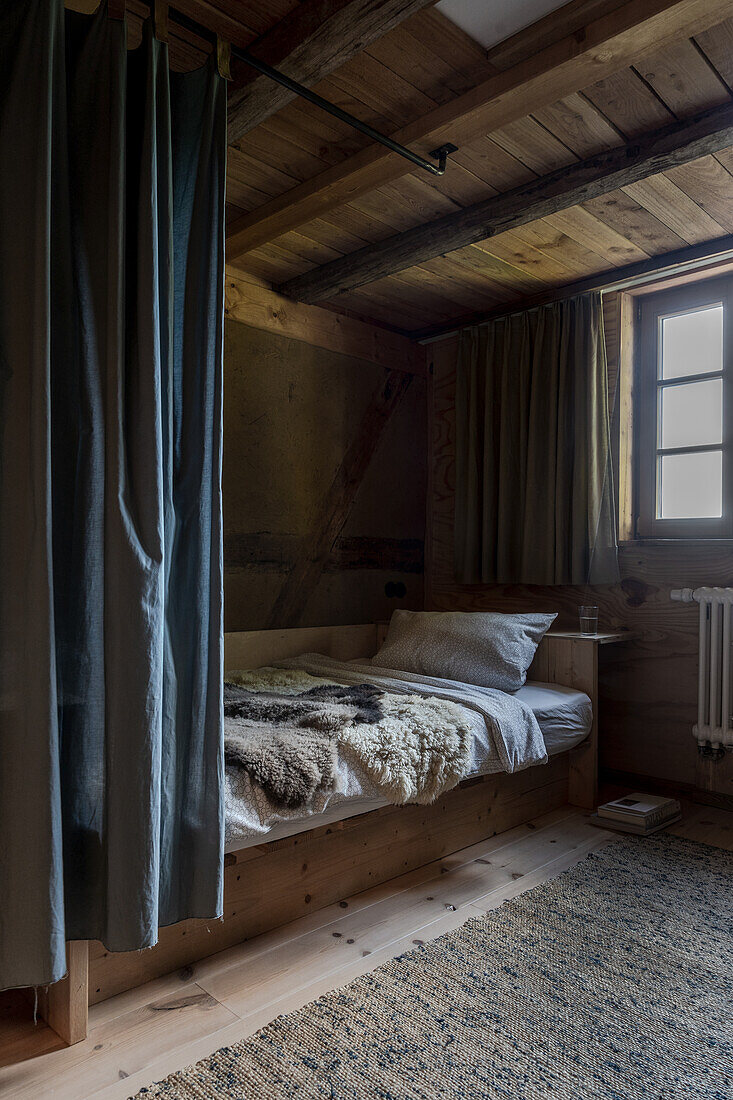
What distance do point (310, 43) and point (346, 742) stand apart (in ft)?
5.61

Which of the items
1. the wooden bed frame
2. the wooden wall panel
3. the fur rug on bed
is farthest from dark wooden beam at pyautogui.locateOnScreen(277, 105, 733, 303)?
the fur rug on bed

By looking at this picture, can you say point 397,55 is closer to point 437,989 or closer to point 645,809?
point 437,989

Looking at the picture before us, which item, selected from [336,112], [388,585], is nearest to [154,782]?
[336,112]

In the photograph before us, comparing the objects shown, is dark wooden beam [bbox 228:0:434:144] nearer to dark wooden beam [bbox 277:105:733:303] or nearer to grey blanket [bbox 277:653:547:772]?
dark wooden beam [bbox 277:105:733:303]

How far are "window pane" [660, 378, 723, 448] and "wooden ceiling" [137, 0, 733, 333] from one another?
587mm

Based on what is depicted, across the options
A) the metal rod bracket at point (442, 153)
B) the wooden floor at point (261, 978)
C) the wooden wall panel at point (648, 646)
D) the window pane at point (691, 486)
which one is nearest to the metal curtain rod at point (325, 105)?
the metal rod bracket at point (442, 153)

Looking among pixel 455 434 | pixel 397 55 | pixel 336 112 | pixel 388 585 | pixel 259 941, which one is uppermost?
pixel 397 55

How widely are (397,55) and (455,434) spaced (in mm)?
2058

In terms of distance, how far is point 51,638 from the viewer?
1212 mm

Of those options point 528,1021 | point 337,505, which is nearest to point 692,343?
point 337,505

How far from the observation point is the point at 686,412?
3086mm

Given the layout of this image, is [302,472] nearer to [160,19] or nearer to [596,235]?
[596,235]

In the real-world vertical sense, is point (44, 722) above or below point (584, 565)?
below

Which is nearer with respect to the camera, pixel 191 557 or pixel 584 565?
pixel 191 557
